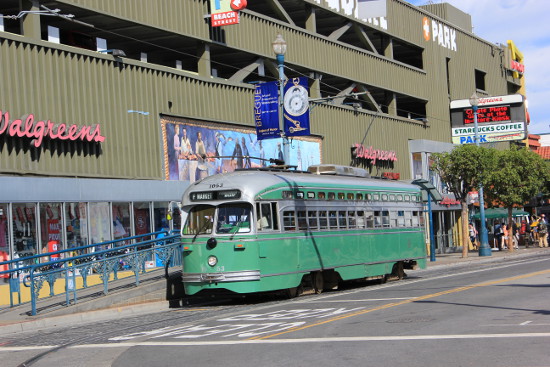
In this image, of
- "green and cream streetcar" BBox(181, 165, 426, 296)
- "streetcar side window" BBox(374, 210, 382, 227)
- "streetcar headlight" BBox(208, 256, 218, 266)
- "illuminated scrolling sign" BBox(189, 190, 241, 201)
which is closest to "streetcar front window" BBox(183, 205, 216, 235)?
"green and cream streetcar" BBox(181, 165, 426, 296)

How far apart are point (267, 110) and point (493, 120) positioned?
33.1 meters

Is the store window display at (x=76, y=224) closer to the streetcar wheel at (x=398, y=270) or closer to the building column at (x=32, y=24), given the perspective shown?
the building column at (x=32, y=24)

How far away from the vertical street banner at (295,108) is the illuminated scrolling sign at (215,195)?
8.37 metres

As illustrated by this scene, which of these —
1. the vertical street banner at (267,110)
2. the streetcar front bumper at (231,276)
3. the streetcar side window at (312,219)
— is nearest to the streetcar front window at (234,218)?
the streetcar front bumper at (231,276)

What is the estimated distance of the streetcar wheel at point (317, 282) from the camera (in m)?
23.4

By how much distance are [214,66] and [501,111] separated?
25690 millimetres

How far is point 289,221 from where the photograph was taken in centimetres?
2197

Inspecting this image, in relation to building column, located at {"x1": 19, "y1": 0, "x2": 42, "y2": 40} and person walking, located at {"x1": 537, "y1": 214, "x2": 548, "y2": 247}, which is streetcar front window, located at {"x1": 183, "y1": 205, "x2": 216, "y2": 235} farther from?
person walking, located at {"x1": 537, "y1": 214, "x2": 548, "y2": 247}

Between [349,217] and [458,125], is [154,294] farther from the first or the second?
[458,125]

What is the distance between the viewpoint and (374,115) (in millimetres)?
49875

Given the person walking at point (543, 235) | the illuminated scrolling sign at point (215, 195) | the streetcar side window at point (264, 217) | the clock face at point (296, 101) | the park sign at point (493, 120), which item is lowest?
the person walking at point (543, 235)

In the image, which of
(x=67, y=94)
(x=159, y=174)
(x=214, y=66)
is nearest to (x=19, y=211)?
(x=67, y=94)

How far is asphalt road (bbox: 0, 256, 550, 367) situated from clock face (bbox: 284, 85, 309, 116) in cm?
998

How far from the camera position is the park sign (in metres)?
58.8
